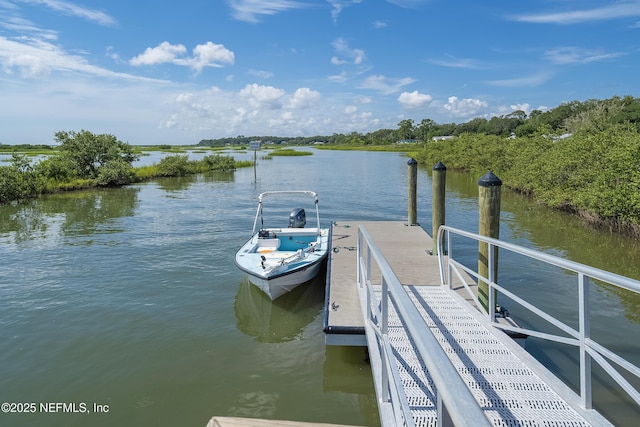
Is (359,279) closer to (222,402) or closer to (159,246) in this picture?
(222,402)

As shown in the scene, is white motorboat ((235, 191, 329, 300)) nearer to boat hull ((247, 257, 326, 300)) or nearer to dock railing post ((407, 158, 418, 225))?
boat hull ((247, 257, 326, 300))

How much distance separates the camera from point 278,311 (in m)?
8.42

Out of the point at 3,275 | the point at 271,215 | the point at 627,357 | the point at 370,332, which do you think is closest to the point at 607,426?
the point at 370,332

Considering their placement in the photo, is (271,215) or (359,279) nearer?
(359,279)

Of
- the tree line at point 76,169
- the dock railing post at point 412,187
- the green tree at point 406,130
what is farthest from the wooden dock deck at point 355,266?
the green tree at point 406,130

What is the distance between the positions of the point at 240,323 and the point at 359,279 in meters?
2.57

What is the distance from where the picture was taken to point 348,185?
30438 millimetres

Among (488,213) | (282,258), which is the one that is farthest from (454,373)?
(282,258)

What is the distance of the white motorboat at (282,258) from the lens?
8086 millimetres

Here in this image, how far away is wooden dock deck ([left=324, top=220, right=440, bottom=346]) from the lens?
5.68 meters

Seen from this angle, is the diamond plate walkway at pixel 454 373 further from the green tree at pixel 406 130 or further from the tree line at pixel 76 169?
the green tree at pixel 406 130

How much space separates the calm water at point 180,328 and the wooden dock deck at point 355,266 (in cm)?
79

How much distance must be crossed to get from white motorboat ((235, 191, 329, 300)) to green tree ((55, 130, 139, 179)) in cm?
2508

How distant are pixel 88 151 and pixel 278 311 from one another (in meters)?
28.0
